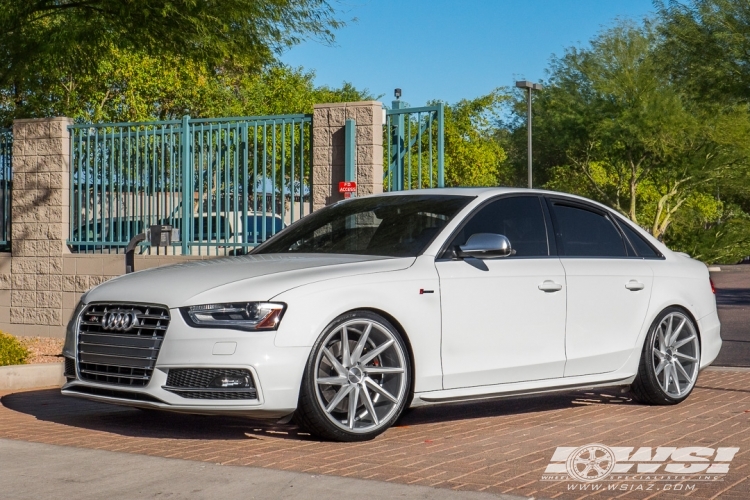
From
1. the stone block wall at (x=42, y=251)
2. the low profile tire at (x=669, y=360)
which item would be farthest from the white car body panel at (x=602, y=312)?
the stone block wall at (x=42, y=251)

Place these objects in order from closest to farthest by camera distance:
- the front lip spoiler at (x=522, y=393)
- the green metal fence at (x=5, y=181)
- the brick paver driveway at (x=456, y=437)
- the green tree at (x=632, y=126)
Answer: the brick paver driveway at (x=456, y=437)
the front lip spoiler at (x=522, y=393)
the green metal fence at (x=5, y=181)
the green tree at (x=632, y=126)

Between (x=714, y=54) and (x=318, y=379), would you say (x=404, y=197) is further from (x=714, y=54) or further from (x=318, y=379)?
(x=714, y=54)

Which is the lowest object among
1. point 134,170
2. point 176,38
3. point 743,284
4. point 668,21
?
point 743,284

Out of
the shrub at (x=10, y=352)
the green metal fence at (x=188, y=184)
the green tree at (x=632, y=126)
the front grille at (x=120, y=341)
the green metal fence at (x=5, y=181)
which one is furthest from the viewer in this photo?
the green tree at (x=632, y=126)

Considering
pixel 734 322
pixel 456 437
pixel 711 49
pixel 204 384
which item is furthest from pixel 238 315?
pixel 711 49

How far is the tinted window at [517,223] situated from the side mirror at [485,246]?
0.35 m

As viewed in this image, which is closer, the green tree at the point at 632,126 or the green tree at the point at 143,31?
the green tree at the point at 143,31

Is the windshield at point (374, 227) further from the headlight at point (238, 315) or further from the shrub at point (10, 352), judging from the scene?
the shrub at point (10, 352)

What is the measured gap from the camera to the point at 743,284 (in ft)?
124

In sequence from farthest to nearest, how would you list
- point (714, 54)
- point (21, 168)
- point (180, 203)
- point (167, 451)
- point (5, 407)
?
point (714, 54)
point (21, 168)
point (180, 203)
point (5, 407)
point (167, 451)

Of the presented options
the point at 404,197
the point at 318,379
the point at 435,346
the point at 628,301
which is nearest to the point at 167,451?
the point at 318,379

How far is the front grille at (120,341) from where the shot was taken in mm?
6766

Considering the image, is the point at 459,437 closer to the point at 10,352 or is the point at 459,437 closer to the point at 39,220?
the point at 10,352

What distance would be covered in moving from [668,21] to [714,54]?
2111mm
